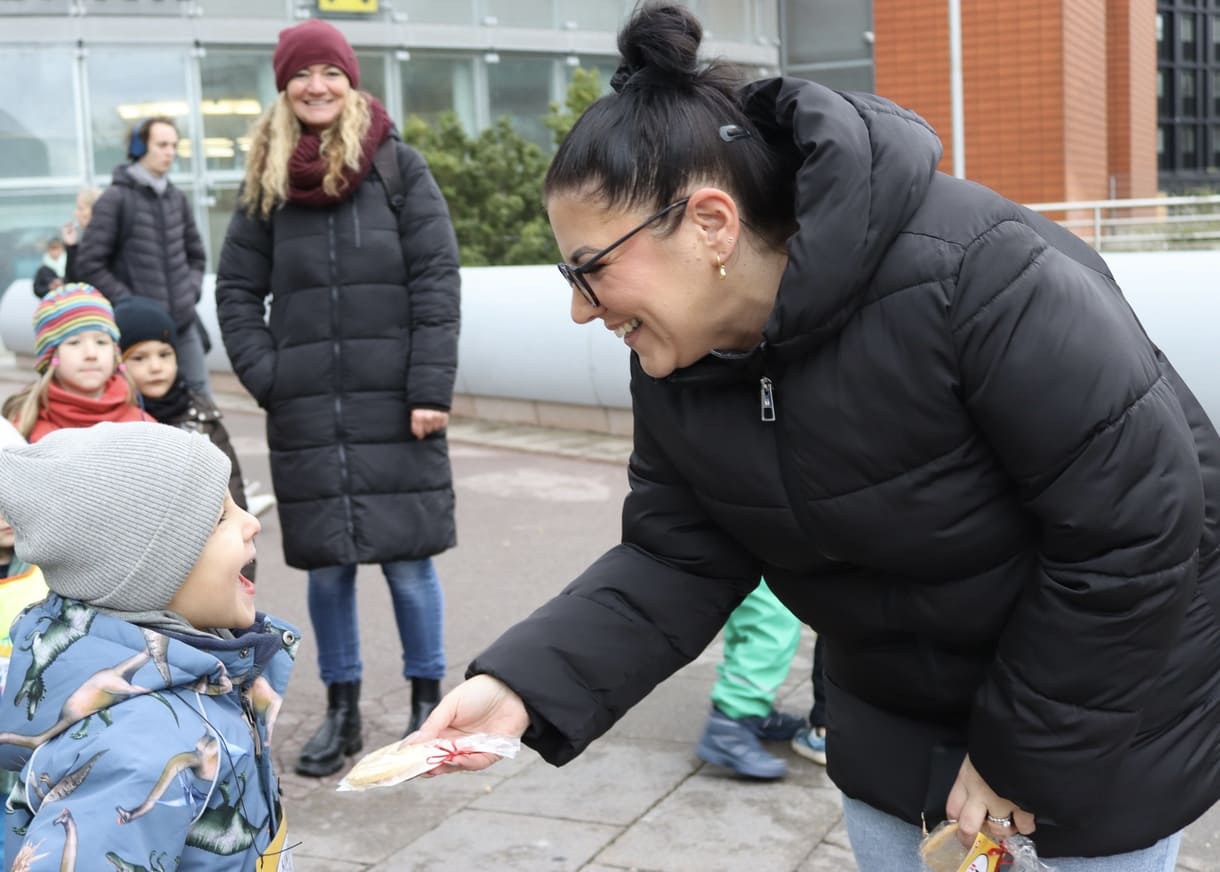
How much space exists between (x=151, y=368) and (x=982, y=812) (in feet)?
11.4

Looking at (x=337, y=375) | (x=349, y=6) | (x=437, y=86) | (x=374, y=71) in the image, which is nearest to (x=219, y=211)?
(x=374, y=71)

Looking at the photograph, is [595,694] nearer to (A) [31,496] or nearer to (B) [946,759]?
(B) [946,759]

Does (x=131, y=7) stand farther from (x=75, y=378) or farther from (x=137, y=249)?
(x=75, y=378)

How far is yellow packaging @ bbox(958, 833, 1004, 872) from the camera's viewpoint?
200cm

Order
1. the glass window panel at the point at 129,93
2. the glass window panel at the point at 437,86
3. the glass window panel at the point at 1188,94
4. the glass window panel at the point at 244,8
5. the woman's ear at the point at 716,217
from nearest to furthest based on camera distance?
the woman's ear at the point at 716,217
the glass window panel at the point at 129,93
the glass window panel at the point at 244,8
the glass window panel at the point at 437,86
the glass window panel at the point at 1188,94

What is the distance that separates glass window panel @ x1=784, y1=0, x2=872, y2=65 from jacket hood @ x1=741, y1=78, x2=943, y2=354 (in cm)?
2490

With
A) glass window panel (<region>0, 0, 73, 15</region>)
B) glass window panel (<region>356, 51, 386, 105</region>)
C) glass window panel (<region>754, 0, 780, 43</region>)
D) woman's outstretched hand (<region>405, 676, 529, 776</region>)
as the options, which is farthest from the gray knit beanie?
glass window panel (<region>754, 0, 780, 43</region>)

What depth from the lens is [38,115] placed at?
63.0ft

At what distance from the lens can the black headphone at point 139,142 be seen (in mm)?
7484

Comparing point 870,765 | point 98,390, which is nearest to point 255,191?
point 98,390

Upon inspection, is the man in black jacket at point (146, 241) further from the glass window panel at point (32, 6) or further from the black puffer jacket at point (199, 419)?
the glass window panel at point (32, 6)

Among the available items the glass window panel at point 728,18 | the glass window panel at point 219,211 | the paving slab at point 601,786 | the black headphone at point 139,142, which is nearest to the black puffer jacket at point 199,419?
the paving slab at point 601,786

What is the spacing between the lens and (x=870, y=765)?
7.29ft

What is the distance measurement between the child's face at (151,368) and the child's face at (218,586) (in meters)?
2.50
